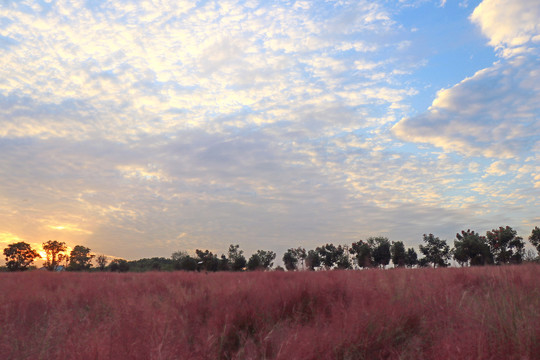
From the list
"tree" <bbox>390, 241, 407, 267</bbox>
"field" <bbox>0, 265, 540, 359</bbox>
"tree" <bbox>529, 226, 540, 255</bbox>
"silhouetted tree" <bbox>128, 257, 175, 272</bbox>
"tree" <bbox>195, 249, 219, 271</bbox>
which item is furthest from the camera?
"tree" <bbox>390, 241, 407, 267</bbox>

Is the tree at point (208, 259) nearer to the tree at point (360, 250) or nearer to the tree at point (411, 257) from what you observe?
the tree at point (360, 250)

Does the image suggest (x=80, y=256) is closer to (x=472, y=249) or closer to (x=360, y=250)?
(x=360, y=250)

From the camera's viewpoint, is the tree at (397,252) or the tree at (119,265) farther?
the tree at (397,252)

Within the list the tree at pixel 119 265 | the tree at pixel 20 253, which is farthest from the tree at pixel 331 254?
the tree at pixel 20 253

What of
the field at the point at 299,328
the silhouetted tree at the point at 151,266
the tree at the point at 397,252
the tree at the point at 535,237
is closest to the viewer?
the field at the point at 299,328

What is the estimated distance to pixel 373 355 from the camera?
3.51 meters

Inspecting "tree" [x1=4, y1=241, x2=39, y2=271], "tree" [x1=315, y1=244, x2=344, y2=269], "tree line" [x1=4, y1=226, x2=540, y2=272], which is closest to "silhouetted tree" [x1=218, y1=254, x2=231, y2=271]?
"tree line" [x1=4, y1=226, x2=540, y2=272]

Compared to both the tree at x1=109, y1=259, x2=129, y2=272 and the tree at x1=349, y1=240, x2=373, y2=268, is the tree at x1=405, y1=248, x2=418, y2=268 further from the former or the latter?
the tree at x1=109, y1=259, x2=129, y2=272

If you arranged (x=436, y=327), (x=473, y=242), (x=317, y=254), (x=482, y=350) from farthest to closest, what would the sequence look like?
1. (x=317, y=254)
2. (x=473, y=242)
3. (x=436, y=327)
4. (x=482, y=350)

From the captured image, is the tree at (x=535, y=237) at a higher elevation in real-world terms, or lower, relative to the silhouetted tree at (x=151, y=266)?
higher

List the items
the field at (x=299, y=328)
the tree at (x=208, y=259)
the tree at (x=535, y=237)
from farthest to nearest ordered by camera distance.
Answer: the tree at (x=208, y=259) < the tree at (x=535, y=237) < the field at (x=299, y=328)

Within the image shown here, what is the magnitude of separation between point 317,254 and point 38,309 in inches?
2590

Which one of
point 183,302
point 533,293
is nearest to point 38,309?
point 183,302

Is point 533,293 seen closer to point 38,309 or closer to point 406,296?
point 406,296
